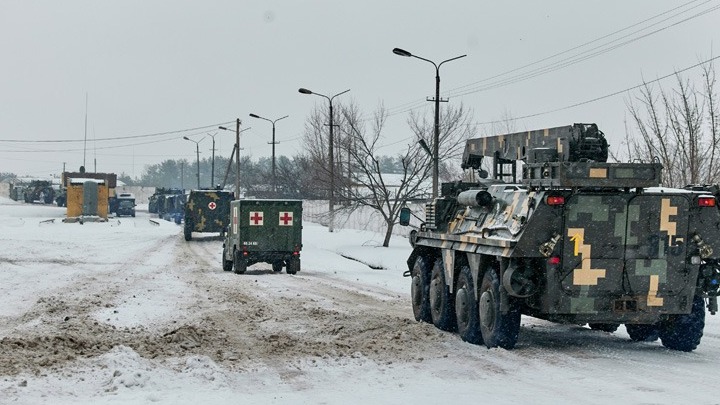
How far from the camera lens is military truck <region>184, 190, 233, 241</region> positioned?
47.4 metres

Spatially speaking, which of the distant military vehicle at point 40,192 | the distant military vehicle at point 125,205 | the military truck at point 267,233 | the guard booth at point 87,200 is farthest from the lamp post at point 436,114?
the distant military vehicle at point 40,192

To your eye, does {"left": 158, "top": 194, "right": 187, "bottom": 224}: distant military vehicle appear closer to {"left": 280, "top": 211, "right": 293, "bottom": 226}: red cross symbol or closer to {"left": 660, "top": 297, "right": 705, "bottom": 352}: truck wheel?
{"left": 280, "top": 211, "right": 293, "bottom": 226}: red cross symbol

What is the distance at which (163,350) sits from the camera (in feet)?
39.5

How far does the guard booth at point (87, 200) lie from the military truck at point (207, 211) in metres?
21.1

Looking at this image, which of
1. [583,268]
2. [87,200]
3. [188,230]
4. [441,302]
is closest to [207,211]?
[188,230]

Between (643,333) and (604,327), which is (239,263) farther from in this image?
(643,333)

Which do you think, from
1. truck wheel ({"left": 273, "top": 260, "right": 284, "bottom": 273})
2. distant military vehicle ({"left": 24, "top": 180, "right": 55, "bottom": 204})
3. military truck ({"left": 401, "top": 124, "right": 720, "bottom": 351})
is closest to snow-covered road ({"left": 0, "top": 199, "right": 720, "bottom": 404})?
military truck ({"left": 401, "top": 124, "right": 720, "bottom": 351})

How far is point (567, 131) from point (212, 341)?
17.0ft

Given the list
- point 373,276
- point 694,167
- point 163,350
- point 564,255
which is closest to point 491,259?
point 564,255

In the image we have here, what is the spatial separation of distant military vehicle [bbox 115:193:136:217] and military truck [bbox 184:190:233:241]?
35746 millimetres

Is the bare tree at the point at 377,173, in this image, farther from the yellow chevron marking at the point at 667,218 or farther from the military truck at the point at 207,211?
the yellow chevron marking at the point at 667,218

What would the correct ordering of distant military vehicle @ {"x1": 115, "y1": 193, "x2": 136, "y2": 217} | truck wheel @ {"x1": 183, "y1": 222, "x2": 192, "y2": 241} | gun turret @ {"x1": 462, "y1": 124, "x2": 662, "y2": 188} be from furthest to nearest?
distant military vehicle @ {"x1": 115, "y1": 193, "x2": 136, "y2": 217}, truck wheel @ {"x1": 183, "y1": 222, "x2": 192, "y2": 241}, gun turret @ {"x1": 462, "y1": 124, "x2": 662, "y2": 188}

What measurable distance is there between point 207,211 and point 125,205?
119 ft

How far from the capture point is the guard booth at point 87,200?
222ft
